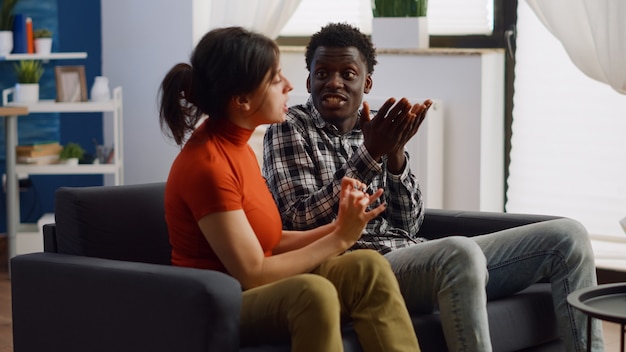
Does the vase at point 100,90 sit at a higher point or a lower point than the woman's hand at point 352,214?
higher

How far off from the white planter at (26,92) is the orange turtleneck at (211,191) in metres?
2.81

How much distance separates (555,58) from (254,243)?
2.33 m

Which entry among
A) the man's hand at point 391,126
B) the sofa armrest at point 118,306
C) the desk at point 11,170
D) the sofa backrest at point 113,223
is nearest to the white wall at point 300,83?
the desk at point 11,170

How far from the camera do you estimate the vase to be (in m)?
5.04

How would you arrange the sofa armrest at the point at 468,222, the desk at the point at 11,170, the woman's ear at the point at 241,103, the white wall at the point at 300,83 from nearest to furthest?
the woman's ear at the point at 241,103 < the sofa armrest at the point at 468,222 < the white wall at the point at 300,83 < the desk at the point at 11,170

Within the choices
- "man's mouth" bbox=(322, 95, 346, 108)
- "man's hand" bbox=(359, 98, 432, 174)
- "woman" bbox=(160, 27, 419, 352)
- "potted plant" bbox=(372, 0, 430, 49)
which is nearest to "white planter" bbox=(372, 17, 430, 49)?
"potted plant" bbox=(372, 0, 430, 49)

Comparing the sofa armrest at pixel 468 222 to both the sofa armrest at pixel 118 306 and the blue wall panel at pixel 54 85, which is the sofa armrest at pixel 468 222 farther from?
the blue wall panel at pixel 54 85

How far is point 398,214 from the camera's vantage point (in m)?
2.82

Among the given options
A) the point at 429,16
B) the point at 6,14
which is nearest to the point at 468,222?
the point at 429,16

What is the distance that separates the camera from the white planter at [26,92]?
4938 millimetres

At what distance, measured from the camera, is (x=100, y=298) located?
2.34 m

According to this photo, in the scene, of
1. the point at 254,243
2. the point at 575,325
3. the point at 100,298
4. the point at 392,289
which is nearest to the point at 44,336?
the point at 100,298

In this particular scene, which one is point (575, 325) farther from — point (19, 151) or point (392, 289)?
point (19, 151)

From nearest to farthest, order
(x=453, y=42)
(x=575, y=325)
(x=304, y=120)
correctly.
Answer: (x=575, y=325)
(x=304, y=120)
(x=453, y=42)
